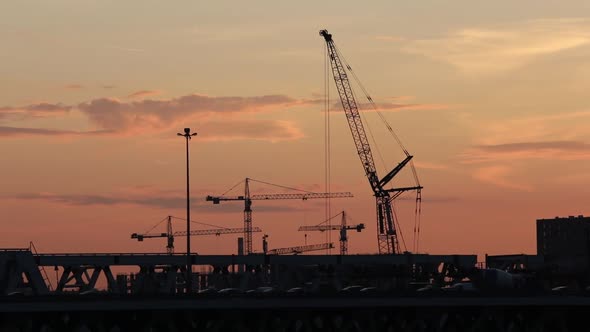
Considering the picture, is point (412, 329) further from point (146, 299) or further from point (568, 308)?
point (146, 299)

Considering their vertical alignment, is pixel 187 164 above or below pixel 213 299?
above

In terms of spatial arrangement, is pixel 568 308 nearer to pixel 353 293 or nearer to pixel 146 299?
pixel 353 293

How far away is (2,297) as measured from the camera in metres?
141

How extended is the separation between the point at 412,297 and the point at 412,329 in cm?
875

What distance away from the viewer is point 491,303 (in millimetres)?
166500

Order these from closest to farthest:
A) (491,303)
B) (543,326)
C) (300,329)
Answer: (491,303), (543,326), (300,329)

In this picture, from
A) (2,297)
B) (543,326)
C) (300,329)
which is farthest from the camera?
(300,329)

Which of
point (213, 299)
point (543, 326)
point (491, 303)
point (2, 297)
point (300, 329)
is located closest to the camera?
point (2, 297)

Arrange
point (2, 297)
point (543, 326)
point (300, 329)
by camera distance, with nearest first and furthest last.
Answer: point (2, 297) < point (543, 326) < point (300, 329)

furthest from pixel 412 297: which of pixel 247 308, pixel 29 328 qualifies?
pixel 29 328

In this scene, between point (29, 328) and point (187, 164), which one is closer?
point (29, 328)

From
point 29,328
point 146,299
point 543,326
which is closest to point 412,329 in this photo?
point 543,326

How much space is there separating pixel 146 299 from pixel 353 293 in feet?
90.8

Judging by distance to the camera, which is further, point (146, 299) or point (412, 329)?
point (412, 329)
